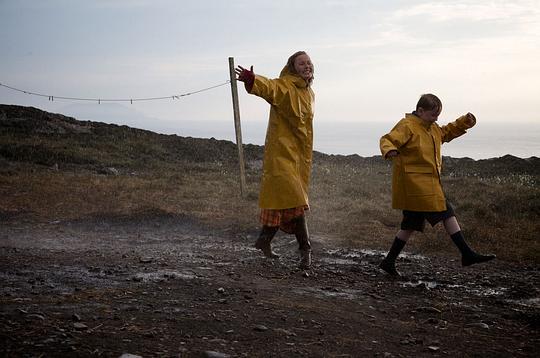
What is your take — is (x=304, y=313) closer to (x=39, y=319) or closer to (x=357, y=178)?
(x=39, y=319)

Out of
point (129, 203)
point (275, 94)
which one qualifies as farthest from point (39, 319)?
point (129, 203)

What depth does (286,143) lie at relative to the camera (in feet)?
20.8

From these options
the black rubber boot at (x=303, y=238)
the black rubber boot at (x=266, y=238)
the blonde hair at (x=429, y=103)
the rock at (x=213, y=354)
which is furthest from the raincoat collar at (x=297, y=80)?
the rock at (x=213, y=354)

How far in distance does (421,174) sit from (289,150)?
1.55 m

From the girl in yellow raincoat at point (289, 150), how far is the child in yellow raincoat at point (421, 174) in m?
1.04

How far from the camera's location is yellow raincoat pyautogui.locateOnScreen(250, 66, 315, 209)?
6270 millimetres

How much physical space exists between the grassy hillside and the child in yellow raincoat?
1.98 meters

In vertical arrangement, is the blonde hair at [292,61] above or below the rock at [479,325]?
above

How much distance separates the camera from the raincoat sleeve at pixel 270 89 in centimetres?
604

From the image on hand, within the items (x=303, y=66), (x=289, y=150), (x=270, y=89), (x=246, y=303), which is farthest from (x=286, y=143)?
(x=246, y=303)

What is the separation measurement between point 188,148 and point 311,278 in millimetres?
18590

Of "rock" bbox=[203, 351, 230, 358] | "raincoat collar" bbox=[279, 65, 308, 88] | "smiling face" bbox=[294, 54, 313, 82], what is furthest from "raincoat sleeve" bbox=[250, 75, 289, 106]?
"rock" bbox=[203, 351, 230, 358]

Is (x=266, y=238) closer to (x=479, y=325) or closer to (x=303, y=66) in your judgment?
(x=303, y=66)

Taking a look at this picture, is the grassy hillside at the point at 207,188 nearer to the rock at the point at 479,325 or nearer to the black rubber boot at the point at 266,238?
the black rubber boot at the point at 266,238
